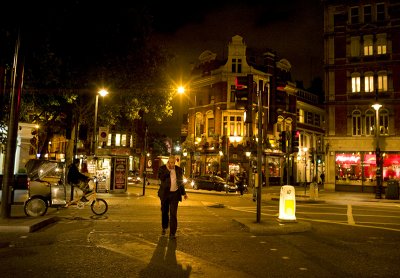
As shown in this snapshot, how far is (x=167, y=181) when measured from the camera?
1047cm

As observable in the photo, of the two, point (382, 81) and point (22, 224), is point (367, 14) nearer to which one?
point (382, 81)

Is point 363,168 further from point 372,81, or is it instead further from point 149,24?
point 149,24

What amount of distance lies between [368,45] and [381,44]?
1136 mm

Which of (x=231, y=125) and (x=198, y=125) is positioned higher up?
(x=198, y=125)

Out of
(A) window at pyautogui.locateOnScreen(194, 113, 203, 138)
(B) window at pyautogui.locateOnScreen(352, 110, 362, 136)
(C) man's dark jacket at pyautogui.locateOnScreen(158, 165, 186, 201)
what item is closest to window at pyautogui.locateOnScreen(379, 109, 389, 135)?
(B) window at pyautogui.locateOnScreen(352, 110, 362, 136)

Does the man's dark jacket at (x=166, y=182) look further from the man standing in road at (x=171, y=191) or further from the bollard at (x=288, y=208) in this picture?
the bollard at (x=288, y=208)

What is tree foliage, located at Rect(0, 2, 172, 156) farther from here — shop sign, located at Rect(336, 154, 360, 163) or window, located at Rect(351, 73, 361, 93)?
window, located at Rect(351, 73, 361, 93)

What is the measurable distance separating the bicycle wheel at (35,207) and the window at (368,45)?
34.9 meters

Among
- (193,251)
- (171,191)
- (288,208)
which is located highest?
(171,191)

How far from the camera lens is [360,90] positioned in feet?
130

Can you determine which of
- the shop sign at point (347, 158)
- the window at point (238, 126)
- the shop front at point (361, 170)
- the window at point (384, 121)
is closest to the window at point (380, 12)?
the window at point (384, 121)

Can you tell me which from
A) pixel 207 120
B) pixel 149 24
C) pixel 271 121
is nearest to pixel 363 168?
pixel 207 120

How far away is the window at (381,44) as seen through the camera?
38.8 m

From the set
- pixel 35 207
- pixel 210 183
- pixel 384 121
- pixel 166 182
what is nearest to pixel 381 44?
pixel 384 121
